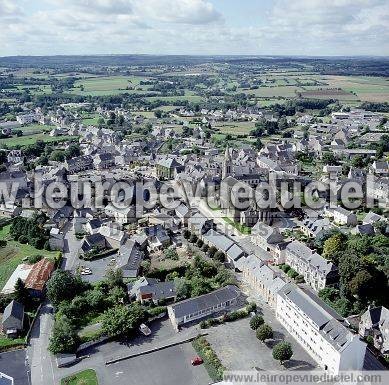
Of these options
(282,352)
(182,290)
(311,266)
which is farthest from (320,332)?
(182,290)

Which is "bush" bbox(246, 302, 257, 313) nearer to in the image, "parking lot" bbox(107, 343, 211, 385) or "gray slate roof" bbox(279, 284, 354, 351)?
"gray slate roof" bbox(279, 284, 354, 351)

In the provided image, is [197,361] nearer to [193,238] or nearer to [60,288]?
[60,288]

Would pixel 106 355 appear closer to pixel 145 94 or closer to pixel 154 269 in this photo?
pixel 154 269

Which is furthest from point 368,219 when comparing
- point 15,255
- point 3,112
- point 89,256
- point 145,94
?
point 145,94

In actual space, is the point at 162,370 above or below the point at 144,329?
below

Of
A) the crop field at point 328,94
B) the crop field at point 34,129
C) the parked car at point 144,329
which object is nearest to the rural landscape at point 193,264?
the parked car at point 144,329

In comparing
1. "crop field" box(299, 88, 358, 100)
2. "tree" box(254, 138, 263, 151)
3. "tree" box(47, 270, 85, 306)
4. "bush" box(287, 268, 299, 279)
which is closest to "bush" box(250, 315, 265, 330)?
"bush" box(287, 268, 299, 279)

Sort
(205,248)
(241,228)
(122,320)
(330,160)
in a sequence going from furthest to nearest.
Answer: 1. (330,160)
2. (241,228)
3. (205,248)
4. (122,320)
